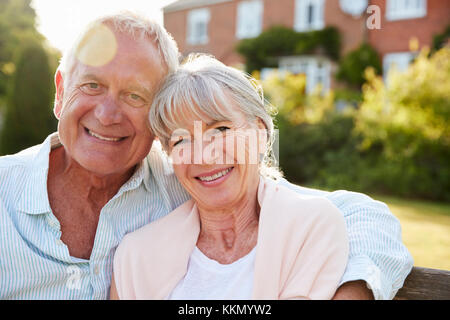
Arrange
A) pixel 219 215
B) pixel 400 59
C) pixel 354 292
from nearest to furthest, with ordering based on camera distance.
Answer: pixel 354 292 → pixel 219 215 → pixel 400 59

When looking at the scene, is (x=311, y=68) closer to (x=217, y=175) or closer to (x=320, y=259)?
(x=217, y=175)

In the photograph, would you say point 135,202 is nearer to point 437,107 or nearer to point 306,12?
point 437,107

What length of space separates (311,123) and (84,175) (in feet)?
39.4

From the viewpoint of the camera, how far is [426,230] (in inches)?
302

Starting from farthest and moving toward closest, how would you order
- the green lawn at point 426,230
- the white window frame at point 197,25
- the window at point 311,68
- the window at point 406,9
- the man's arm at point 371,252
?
the white window frame at point 197,25
the window at point 311,68
the window at point 406,9
the green lawn at point 426,230
the man's arm at point 371,252

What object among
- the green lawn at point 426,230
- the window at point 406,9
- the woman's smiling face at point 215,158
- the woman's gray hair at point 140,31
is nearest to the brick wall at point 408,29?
the window at point 406,9

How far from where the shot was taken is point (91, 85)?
7.07 feet

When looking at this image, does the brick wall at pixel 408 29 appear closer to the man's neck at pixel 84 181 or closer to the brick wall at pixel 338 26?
the brick wall at pixel 338 26

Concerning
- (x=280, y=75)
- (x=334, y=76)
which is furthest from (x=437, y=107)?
(x=334, y=76)

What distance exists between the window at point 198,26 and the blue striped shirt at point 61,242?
2221 cm

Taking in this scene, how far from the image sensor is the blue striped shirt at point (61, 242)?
1.78 metres

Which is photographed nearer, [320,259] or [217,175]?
[320,259]

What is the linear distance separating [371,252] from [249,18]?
21312 mm

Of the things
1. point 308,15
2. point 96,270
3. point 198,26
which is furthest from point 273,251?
point 198,26
